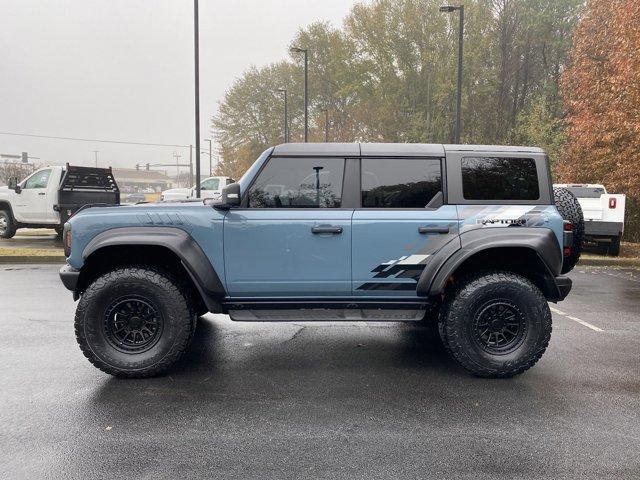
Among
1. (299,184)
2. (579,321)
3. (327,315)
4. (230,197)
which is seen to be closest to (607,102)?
(579,321)

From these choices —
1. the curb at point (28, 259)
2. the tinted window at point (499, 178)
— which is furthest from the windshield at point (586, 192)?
the curb at point (28, 259)

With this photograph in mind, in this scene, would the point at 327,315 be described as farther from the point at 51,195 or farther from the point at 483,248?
the point at 51,195

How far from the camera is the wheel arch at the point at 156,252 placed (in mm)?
4109

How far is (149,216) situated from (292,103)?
4131cm

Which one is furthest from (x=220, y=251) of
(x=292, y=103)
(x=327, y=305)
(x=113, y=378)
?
(x=292, y=103)

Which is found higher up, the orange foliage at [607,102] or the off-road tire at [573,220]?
the orange foliage at [607,102]

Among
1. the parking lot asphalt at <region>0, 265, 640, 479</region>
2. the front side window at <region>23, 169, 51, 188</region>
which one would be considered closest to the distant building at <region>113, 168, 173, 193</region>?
the front side window at <region>23, 169, 51, 188</region>

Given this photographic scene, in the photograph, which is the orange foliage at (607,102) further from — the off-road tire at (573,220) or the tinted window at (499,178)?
the tinted window at (499,178)

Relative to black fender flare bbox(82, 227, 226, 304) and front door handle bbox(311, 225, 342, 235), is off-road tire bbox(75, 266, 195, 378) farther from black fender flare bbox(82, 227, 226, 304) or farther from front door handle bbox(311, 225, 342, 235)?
front door handle bbox(311, 225, 342, 235)

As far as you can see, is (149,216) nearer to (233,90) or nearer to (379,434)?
(379,434)

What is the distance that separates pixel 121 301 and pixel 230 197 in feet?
4.16

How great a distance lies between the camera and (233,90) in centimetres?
4638

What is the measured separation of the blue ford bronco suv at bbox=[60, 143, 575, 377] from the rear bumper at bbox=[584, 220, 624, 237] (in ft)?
27.5

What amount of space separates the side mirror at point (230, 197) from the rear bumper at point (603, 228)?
1001cm
